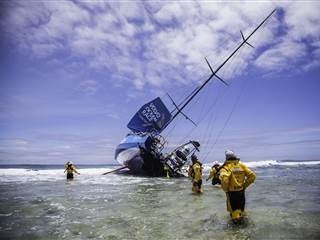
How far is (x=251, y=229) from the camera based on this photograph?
21.8 ft

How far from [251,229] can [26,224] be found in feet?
19.6

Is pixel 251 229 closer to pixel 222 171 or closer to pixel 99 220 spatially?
pixel 222 171

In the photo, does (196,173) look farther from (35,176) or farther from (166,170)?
(35,176)

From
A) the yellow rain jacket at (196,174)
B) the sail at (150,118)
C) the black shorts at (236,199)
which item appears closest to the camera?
the black shorts at (236,199)

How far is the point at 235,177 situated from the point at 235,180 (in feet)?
0.25

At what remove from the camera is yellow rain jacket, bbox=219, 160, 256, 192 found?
6906 mm

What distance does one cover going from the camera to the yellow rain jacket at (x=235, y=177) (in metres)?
6.91

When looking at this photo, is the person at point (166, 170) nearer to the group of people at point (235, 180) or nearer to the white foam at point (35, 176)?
the white foam at point (35, 176)

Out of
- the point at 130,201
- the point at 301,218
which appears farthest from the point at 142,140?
the point at 301,218

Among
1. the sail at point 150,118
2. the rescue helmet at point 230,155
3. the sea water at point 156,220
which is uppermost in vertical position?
the sail at point 150,118

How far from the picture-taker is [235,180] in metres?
6.89

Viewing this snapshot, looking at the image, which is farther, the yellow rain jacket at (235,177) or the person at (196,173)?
the person at (196,173)

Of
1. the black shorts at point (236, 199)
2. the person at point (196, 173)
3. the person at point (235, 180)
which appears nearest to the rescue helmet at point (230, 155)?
the person at point (235, 180)

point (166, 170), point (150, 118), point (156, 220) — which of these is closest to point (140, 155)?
point (166, 170)
